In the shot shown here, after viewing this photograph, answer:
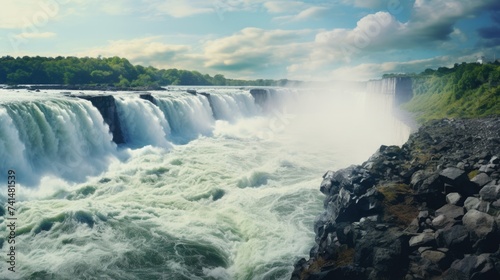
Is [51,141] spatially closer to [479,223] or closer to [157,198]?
[157,198]

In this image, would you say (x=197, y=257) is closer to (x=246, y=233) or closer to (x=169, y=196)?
(x=246, y=233)

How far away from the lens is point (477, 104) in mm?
38125

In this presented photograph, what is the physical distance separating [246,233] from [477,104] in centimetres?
3472

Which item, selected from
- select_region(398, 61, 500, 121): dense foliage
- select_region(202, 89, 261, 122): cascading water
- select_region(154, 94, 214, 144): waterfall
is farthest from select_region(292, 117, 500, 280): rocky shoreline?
select_region(202, 89, 261, 122): cascading water

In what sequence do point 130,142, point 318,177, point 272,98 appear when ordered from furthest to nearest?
point 272,98 < point 130,142 < point 318,177

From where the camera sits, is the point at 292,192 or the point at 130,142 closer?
the point at 292,192

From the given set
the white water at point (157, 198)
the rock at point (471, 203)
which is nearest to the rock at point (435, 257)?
the rock at point (471, 203)

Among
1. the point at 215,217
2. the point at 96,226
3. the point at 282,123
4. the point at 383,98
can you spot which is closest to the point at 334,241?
the point at 215,217

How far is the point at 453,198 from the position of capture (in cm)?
1101

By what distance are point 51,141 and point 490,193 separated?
21753mm

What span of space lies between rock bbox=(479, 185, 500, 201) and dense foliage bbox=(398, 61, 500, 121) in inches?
1038

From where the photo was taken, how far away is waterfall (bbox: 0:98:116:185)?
1902 centimetres

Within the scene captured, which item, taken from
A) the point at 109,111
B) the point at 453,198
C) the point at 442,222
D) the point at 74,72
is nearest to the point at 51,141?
the point at 109,111

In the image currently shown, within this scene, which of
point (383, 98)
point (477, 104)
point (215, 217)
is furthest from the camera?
point (383, 98)
